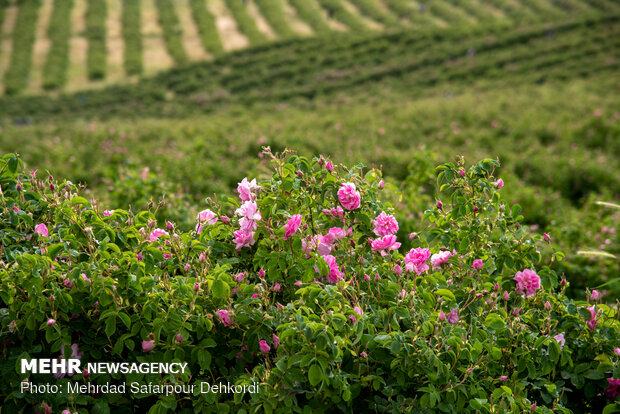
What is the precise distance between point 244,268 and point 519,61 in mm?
20518

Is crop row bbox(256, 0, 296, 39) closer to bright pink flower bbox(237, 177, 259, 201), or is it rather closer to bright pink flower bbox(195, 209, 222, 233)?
bright pink flower bbox(195, 209, 222, 233)

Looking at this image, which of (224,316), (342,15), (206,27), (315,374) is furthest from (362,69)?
(315,374)

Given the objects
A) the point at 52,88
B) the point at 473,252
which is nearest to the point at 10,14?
the point at 52,88

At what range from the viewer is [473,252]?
8.27 ft

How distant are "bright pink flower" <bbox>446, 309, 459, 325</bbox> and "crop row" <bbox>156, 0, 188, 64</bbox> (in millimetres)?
25078

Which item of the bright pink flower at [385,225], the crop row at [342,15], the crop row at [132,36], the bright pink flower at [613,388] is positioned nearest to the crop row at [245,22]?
the crop row at [342,15]

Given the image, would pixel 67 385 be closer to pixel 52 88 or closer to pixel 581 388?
pixel 581 388

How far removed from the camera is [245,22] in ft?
97.2

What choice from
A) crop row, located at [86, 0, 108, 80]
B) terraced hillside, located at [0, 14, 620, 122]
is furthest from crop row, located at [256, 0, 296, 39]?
crop row, located at [86, 0, 108, 80]

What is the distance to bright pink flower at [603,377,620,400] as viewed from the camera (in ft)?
7.36

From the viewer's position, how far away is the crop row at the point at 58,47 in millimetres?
23603

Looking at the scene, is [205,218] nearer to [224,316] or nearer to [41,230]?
[224,316]

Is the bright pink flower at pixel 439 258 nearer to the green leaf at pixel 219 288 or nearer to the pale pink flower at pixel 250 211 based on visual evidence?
the pale pink flower at pixel 250 211

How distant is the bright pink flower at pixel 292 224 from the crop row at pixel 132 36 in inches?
966
